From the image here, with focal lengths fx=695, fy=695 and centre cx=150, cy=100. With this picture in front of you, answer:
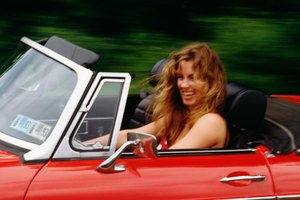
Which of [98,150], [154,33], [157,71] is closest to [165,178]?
[98,150]

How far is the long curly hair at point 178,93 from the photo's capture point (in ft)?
12.0

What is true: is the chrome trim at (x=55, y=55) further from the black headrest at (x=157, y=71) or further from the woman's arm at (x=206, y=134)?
the black headrest at (x=157, y=71)

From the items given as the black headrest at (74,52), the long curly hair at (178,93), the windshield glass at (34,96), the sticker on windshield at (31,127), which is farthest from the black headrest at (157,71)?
the sticker on windshield at (31,127)

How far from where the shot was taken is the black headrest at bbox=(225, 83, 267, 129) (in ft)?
11.7

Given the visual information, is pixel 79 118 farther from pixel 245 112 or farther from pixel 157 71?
pixel 157 71

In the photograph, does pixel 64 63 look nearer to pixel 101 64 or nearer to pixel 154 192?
pixel 154 192

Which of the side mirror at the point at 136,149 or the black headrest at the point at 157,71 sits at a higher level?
the black headrest at the point at 157,71

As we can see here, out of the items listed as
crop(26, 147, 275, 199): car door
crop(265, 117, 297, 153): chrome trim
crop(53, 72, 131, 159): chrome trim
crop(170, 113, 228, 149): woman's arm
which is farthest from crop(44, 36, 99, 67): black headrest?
crop(265, 117, 297, 153): chrome trim

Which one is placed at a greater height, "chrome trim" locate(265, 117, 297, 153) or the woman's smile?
the woman's smile

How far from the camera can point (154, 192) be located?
310 cm

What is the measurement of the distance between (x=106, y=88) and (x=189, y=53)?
2.13 feet

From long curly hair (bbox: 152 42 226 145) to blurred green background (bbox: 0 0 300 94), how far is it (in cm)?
126

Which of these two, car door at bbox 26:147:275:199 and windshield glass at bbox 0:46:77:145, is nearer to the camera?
car door at bbox 26:147:275:199

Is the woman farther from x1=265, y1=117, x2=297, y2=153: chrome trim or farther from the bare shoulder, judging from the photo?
x1=265, y1=117, x2=297, y2=153: chrome trim
